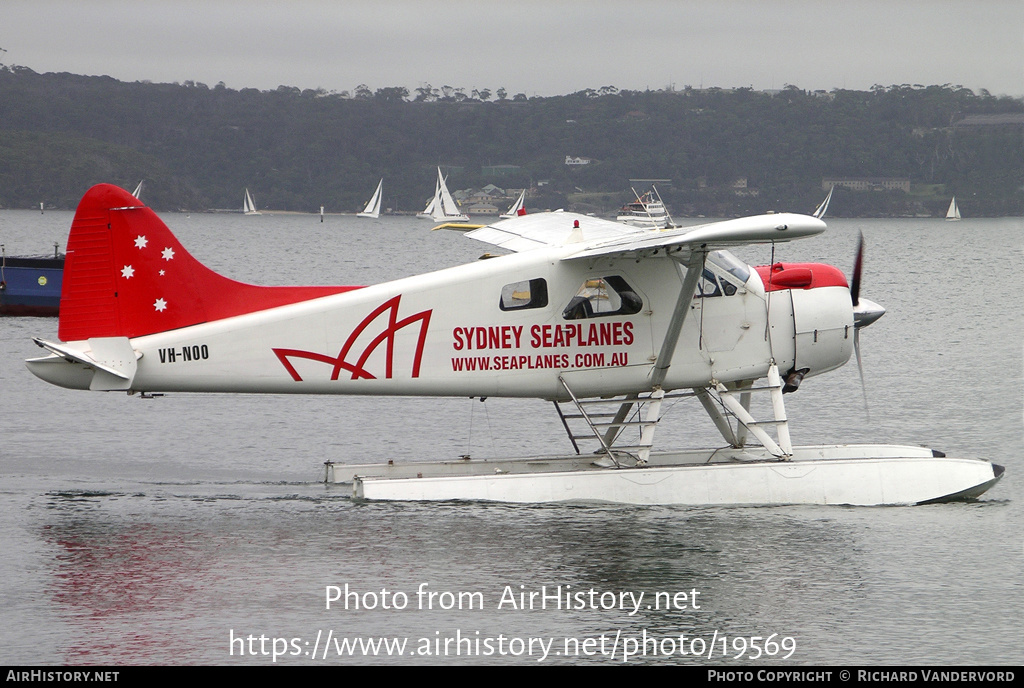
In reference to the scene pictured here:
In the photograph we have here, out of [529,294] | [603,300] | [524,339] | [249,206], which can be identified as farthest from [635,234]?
[249,206]

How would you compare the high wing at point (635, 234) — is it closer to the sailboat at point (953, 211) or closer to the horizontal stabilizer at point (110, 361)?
the horizontal stabilizer at point (110, 361)

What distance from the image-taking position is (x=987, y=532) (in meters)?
12.6

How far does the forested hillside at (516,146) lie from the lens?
15050 cm

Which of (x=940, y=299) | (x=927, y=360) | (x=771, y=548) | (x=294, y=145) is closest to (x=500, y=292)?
(x=771, y=548)

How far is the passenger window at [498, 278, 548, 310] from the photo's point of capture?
42.6 ft

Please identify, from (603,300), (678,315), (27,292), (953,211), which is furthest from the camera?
(953,211)

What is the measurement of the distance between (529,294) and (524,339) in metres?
Result: 0.49

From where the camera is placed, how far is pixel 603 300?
517 inches

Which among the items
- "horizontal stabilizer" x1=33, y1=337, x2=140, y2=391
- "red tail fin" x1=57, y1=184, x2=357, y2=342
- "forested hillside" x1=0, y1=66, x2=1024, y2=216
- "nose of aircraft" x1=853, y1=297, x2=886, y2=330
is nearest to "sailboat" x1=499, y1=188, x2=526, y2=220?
"nose of aircraft" x1=853, y1=297, x2=886, y2=330

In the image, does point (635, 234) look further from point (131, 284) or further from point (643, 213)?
point (643, 213)

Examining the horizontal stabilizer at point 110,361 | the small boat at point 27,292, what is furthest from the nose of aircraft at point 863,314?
the small boat at point 27,292

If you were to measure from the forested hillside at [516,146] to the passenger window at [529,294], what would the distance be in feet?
428

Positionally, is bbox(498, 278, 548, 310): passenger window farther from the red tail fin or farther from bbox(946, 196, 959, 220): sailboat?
bbox(946, 196, 959, 220): sailboat
